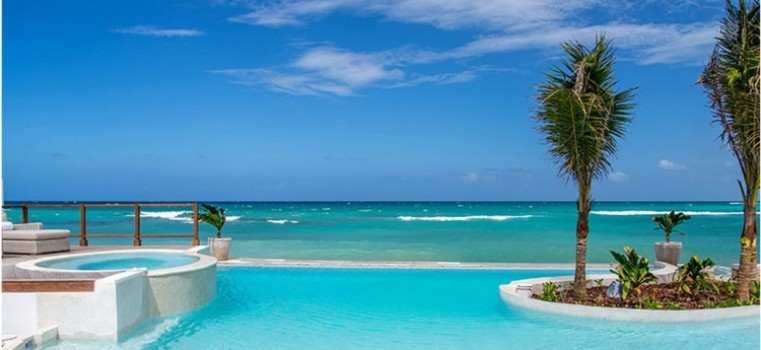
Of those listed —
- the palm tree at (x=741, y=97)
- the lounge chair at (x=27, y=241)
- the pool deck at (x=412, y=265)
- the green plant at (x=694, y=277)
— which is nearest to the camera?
the palm tree at (x=741, y=97)

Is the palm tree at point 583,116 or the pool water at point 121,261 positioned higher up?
the palm tree at point 583,116

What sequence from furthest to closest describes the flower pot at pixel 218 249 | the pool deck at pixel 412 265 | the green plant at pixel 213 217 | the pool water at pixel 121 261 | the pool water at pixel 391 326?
the green plant at pixel 213 217, the flower pot at pixel 218 249, the pool deck at pixel 412 265, the pool water at pixel 121 261, the pool water at pixel 391 326

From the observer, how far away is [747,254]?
789 cm

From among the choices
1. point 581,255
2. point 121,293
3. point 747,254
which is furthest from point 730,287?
point 121,293

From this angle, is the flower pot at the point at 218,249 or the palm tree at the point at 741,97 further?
the flower pot at the point at 218,249

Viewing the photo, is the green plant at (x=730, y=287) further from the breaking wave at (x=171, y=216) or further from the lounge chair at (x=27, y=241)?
the breaking wave at (x=171, y=216)

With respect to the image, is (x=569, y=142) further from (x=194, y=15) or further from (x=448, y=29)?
(x=194, y=15)

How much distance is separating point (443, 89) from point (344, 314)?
909 inches

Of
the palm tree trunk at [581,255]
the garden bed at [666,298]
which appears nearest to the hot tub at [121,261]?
the garden bed at [666,298]

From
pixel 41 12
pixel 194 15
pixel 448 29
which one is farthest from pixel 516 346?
pixel 194 15

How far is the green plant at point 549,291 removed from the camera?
27.9 ft

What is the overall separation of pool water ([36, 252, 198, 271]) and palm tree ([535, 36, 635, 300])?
5.45m

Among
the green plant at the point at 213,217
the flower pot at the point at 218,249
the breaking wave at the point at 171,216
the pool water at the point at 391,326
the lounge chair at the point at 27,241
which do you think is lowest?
the pool water at the point at 391,326

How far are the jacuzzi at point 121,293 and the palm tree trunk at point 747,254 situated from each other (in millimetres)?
6862
